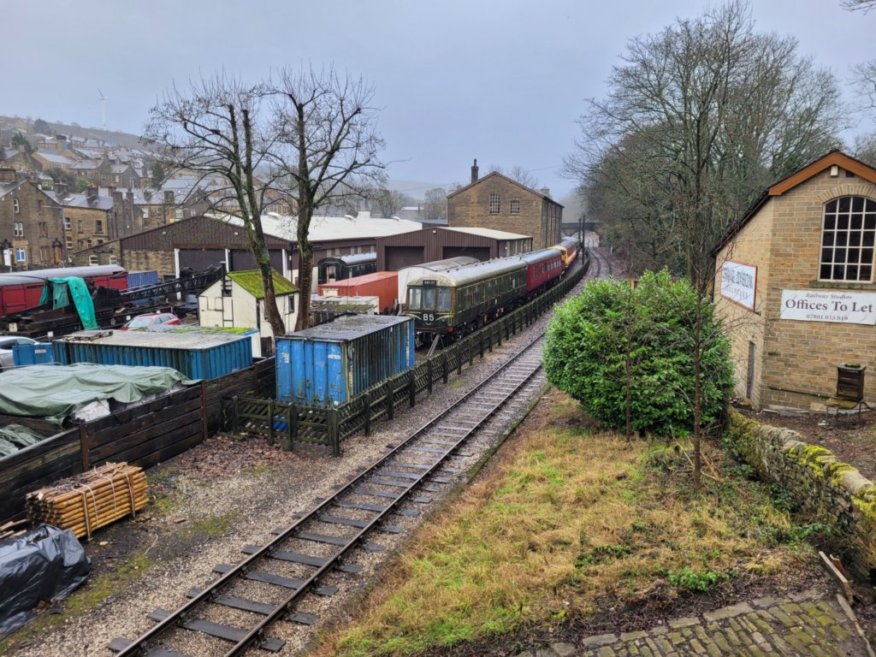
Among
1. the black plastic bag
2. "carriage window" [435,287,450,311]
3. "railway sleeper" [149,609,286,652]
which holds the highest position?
"carriage window" [435,287,450,311]

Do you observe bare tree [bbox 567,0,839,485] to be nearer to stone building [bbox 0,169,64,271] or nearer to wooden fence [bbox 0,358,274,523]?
wooden fence [bbox 0,358,274,523]

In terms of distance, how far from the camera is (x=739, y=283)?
1672cm

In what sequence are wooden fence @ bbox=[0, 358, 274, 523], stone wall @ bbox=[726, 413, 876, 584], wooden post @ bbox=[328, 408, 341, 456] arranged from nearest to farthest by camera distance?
stone wall @ bbox=[726, 413, 876, 584], wooden fence @ bbox=[0, 358, 274, 523], wooden post @ bbox=[328, 408, 341, 456]

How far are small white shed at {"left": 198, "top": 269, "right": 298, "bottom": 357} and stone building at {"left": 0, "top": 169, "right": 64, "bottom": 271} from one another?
37.2 meters

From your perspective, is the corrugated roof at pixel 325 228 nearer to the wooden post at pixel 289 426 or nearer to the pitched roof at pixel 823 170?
the wooden post at pixel 289 426

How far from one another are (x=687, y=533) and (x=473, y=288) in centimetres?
1927

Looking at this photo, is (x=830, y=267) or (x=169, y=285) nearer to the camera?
(x=830, y=267)

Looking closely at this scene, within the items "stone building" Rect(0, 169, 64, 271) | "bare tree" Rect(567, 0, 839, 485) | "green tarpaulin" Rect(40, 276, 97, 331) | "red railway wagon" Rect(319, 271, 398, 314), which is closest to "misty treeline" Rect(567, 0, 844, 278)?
"bare tree" Rect(567, 0, 839, 485)

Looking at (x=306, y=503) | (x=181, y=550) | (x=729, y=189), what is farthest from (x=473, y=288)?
(x=181, y=550)

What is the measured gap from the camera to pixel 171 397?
13.3 m

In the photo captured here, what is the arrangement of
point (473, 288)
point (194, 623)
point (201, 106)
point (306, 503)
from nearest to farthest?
1. point (194, 623)
2. point (306, 503)
3. point (201, 106)
4. point (473, 288)

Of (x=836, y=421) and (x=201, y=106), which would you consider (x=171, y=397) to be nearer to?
(x=201, y=106)

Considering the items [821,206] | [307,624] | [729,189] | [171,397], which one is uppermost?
[729,189]

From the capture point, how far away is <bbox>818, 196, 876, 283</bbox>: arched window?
13.3 m
